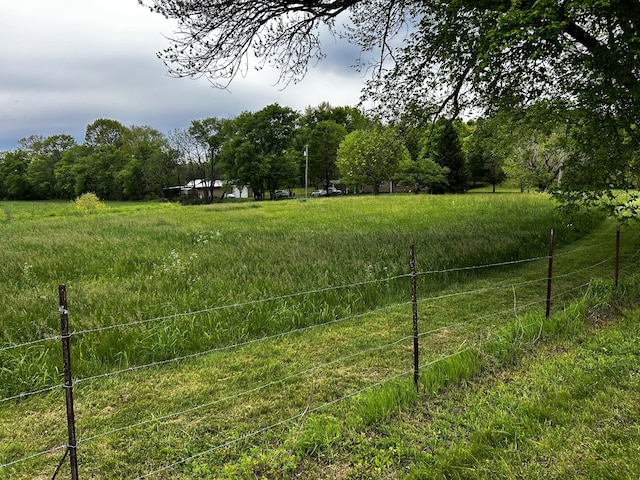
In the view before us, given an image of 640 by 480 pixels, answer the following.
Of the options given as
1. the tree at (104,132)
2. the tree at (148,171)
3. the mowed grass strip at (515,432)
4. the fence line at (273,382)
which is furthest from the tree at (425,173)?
the tree at (104,132)

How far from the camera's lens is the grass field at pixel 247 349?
10.0 ft

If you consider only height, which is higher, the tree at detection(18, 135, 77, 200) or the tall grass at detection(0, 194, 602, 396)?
the tree at detection(18, 135, 77, 200)

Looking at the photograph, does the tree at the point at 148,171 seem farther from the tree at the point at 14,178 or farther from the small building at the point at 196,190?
the tree at the point at 14,178

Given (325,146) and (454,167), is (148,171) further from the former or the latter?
(454,167)

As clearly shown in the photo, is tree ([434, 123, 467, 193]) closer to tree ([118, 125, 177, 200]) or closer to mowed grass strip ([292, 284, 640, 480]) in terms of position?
tree ([118, 125, 177, 200])

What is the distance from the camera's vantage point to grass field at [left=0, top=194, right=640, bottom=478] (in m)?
3.06

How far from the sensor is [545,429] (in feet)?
9.64

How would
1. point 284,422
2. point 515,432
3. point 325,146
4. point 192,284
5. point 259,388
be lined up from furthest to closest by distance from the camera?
point 325,146, point 192,284, point 259,388, point 284,422, point 515,432

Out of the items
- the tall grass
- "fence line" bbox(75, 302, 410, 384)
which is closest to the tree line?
the tall grass

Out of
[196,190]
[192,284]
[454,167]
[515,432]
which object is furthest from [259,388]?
[196,190]

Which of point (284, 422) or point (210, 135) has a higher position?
point (210, 135)

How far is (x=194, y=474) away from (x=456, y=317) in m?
4.37

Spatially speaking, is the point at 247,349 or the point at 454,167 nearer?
the point at 247,349

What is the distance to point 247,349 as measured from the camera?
5.05 metres
